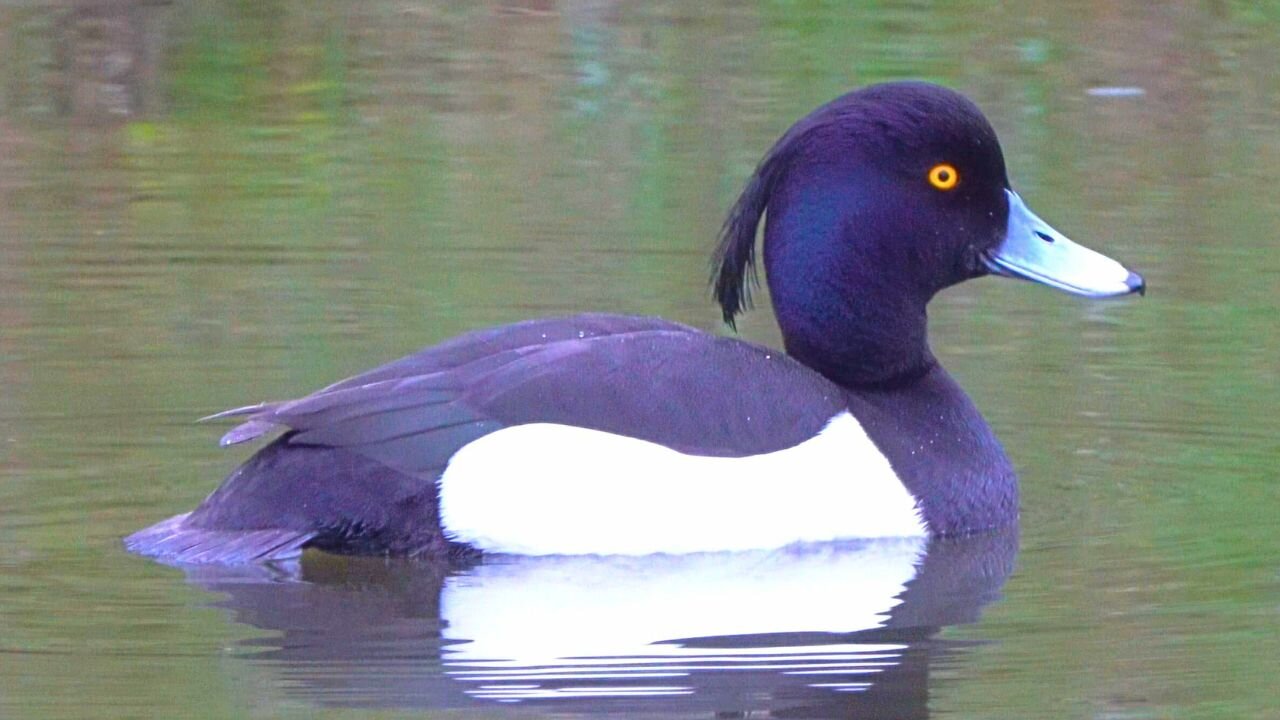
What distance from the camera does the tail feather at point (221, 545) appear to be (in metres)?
5.54

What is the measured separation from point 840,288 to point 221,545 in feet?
5.75

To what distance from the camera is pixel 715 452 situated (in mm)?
5609

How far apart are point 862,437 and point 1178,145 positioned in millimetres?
5480

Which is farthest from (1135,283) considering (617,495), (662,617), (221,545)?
(221,545)

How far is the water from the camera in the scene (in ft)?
16.2

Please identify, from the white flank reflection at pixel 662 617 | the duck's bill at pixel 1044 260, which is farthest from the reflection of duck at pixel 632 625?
the duck's bill at pixel 1044 260

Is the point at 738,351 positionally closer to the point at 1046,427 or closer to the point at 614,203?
the point at 1046,427

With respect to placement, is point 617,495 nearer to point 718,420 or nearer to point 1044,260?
point 718,420

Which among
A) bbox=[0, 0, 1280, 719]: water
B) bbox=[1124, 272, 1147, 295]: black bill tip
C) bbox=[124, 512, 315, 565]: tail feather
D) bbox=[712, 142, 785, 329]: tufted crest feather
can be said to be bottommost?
bbox=[0, 0, 1280, 719]: water

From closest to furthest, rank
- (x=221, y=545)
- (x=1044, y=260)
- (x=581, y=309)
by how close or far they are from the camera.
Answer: (x=221, y=545) → (x=1044, y=260) → (x=581, y=309)

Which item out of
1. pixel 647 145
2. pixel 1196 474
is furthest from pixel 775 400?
pixel 647 145

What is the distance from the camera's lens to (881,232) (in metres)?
6.11

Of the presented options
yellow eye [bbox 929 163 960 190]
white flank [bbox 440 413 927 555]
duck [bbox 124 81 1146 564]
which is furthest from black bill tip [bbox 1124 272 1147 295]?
white flank [bbox 440 413 927 555]

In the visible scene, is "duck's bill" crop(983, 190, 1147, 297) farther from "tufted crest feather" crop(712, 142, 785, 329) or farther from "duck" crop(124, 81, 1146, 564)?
"tufted crest feather" crop(712, 142, 785, 329)
